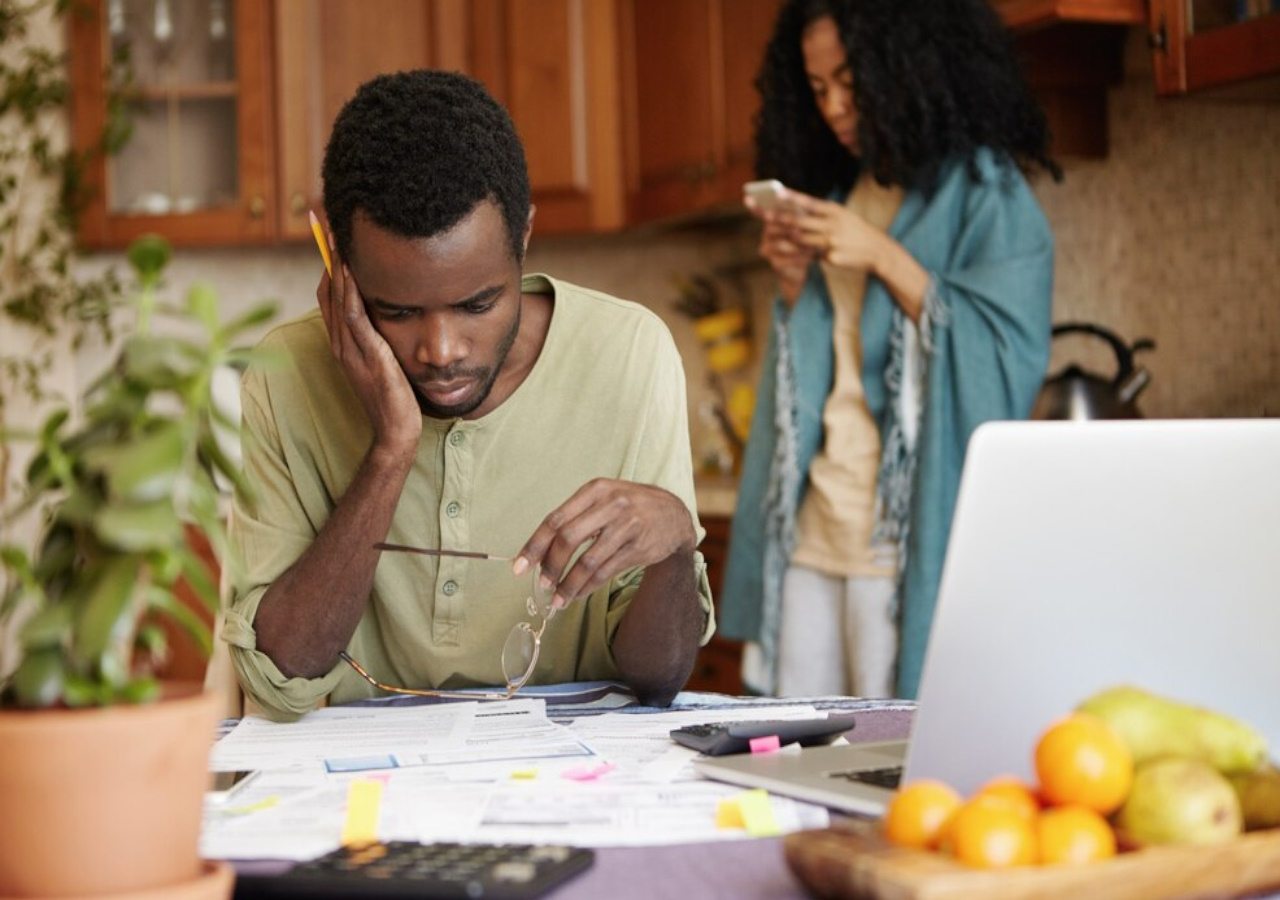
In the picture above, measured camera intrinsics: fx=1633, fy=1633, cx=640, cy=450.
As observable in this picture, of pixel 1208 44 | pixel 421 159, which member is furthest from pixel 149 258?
pixel 1208 44

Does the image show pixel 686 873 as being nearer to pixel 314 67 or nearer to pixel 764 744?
pixel 764 744

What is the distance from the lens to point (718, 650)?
3.33m

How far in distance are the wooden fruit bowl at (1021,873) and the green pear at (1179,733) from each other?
0.14 feet

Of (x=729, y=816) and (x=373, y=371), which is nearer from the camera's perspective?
(x=729, y=816)

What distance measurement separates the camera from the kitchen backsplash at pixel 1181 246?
250 centimetres

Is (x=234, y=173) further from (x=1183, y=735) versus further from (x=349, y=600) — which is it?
(x=1183, y=735)

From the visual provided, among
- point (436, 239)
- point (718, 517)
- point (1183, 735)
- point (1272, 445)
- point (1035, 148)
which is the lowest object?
point (718, 517)

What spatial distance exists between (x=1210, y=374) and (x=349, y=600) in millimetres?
1614

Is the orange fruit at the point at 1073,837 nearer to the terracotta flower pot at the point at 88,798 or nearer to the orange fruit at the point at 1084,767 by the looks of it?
the orange fruit at the point at 1084,767

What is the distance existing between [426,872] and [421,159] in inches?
32.9

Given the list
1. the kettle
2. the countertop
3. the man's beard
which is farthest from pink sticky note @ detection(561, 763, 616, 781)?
the countertop

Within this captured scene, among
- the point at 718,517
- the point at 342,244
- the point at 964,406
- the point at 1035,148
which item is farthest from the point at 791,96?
the point at 342,244

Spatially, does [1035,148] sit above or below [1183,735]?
above

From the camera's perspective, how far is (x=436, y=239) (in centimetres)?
144
